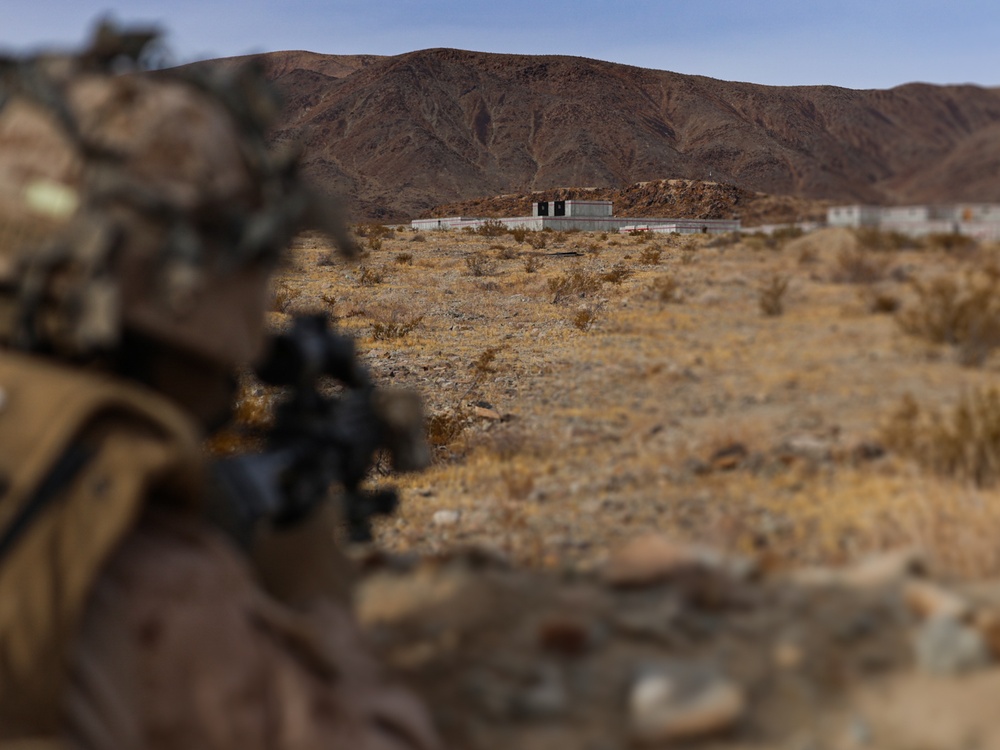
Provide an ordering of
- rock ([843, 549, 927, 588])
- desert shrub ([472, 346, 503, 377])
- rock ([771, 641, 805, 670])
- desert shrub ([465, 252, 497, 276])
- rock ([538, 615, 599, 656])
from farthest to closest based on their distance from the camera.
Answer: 1. desert shrub ([465, 252, 497, 276])
2. desert shrub ([472, 346, 503, 377])
3. rock ([843, 549, 927, 588])
4. rock ([538, 615, 599, 656])
5. rock ([771, 641, 805, 670])

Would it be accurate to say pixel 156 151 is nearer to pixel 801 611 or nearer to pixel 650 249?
pixel 801 611

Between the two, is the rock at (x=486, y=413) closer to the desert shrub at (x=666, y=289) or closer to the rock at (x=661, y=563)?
the desert shrub at (x=666, y=289)

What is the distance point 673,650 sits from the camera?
9.37 ft

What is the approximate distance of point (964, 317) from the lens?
3.28 m

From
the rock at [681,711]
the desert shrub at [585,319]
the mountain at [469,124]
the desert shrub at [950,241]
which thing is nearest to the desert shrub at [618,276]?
the desert shrub at [585,319]

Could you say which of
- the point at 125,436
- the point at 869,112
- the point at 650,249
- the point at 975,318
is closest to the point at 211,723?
the point at 125,436

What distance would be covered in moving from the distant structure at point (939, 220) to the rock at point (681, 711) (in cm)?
198

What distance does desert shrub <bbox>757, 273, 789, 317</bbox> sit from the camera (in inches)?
142

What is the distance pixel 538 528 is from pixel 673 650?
1084 mm

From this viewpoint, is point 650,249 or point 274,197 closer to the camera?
point 274,197

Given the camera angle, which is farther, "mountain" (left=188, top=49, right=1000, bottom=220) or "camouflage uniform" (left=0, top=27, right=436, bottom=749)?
"mountain" (left=188, top=49, right=1000, bottom=220)

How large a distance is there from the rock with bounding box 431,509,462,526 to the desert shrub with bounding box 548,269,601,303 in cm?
179

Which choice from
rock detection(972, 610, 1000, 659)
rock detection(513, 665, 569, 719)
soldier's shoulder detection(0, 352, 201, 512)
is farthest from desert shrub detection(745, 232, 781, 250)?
soldier's shoulder detection(0, 352, 201, 512)

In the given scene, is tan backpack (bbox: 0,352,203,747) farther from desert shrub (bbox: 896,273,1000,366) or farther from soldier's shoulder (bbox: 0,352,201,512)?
desert shrub (bbox: 896,273,1000,366)
